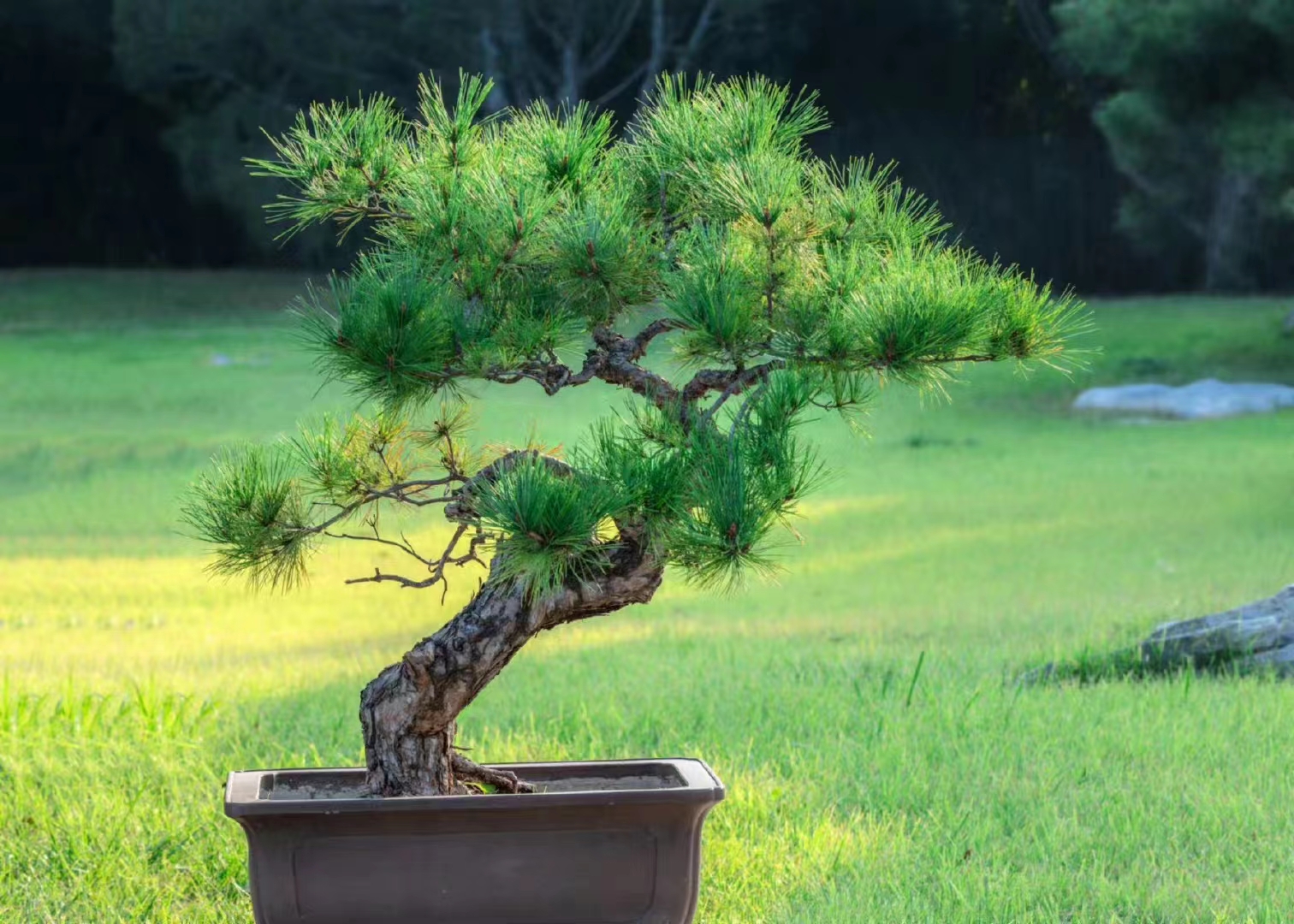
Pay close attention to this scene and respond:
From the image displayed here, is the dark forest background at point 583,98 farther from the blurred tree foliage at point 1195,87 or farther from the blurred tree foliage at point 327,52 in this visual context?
the blurred tree foliage at point 1195,87

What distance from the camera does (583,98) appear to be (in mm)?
13828

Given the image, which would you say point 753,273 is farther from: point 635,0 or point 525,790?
point 635,0

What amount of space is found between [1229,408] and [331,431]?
6795 millimetres

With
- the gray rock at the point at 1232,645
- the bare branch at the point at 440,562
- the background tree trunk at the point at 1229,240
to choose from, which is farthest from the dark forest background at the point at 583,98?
the bare branch at the point at 440,562

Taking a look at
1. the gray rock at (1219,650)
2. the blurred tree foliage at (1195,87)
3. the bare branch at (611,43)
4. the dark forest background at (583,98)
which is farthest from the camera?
the bare branch at (611,43)

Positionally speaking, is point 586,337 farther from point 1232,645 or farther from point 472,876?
point 1232,645

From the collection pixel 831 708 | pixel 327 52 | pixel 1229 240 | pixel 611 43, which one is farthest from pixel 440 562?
pixel 611 43

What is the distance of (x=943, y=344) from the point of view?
62.7 inches

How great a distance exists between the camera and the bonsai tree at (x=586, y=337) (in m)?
1.57

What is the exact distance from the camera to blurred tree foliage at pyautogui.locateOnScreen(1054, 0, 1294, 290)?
29.1ft

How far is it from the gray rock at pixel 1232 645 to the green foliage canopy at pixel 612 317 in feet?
A: 4.78

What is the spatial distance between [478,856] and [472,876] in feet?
0.08

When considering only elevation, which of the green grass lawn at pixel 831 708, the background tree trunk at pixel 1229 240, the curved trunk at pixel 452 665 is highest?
the background tree trunk at pixel 1229 240

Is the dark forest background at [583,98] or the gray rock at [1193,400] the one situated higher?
the dark forest background at [583,98]
